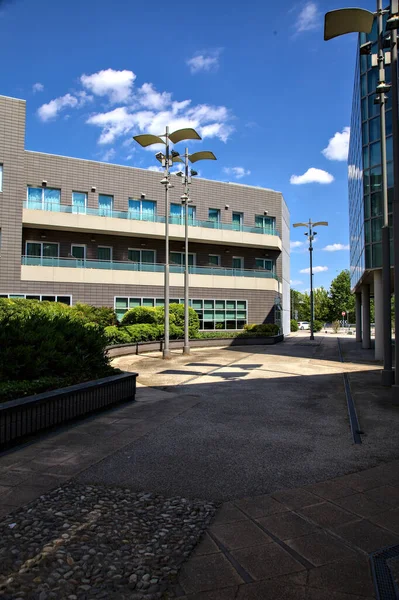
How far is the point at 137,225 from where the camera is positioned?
97.9 ft

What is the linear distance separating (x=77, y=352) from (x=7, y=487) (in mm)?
4601

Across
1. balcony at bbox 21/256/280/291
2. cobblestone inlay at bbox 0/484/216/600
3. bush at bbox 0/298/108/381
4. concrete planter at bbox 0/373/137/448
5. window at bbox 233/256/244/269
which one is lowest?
cobblestone inlay at bbox 0/484/216/600

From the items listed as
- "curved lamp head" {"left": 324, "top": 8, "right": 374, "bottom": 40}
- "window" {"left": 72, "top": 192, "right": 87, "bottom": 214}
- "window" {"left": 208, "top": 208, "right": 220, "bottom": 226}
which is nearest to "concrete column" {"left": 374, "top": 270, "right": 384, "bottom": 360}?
"curved lamp head" {"left": 324, "top": 8, "right": 374, "bottom": 40}

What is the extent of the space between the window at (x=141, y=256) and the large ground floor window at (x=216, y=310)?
11.3 ft

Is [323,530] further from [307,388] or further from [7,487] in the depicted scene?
[307,388]

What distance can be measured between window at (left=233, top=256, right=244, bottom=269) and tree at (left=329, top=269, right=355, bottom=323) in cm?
4348

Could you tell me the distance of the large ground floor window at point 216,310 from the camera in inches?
1199

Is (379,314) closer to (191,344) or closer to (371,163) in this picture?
(371,163)

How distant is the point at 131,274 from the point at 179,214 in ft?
22.4

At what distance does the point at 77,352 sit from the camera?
8953 millimetres

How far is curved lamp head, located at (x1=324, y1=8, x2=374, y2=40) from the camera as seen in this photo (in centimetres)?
848

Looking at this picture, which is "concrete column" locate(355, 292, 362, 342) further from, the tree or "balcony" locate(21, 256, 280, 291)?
the tree

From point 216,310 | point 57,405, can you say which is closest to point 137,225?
point 216,310

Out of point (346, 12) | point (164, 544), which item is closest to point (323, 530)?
point (164, 544)
